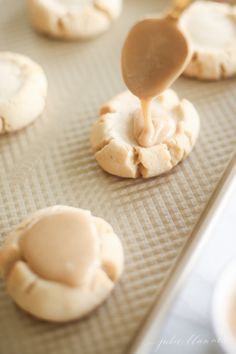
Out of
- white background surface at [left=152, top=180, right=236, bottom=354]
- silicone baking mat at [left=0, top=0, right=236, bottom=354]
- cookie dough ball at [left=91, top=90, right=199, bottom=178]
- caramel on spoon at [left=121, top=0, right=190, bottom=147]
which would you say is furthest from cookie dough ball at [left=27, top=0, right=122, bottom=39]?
white background surface at [left=152, top=180, right=236, bottom=354]

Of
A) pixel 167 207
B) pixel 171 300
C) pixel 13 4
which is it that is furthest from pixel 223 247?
pixel 13 4

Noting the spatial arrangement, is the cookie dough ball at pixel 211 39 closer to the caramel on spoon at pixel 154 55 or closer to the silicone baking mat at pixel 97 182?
the silicone baking mat at pixel 97 182

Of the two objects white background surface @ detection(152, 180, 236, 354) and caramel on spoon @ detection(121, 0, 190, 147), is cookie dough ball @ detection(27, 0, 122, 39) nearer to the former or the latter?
caramel on spoon @ detection(121, 0, 190, 147)

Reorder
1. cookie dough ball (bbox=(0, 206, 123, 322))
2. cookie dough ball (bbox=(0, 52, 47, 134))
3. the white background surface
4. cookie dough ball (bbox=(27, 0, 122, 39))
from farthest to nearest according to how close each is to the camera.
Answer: cookie dough ball (bbox=(27, 0, 122, 39))
cookie dough ball (bbox=(0, 52, 47, 134))
the white background surface
cookie dough ball (bbox=(0, 206, 123, 322))

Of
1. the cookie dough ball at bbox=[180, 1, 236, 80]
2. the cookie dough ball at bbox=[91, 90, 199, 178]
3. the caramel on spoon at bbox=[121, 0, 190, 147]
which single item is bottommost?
the cookie dough ball at bbox=[91, 90, 199, 178]

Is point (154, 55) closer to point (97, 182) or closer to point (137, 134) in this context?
point (137, 134)

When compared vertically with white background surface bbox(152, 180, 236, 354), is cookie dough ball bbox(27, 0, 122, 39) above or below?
above

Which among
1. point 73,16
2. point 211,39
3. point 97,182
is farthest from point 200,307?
point 73,16
